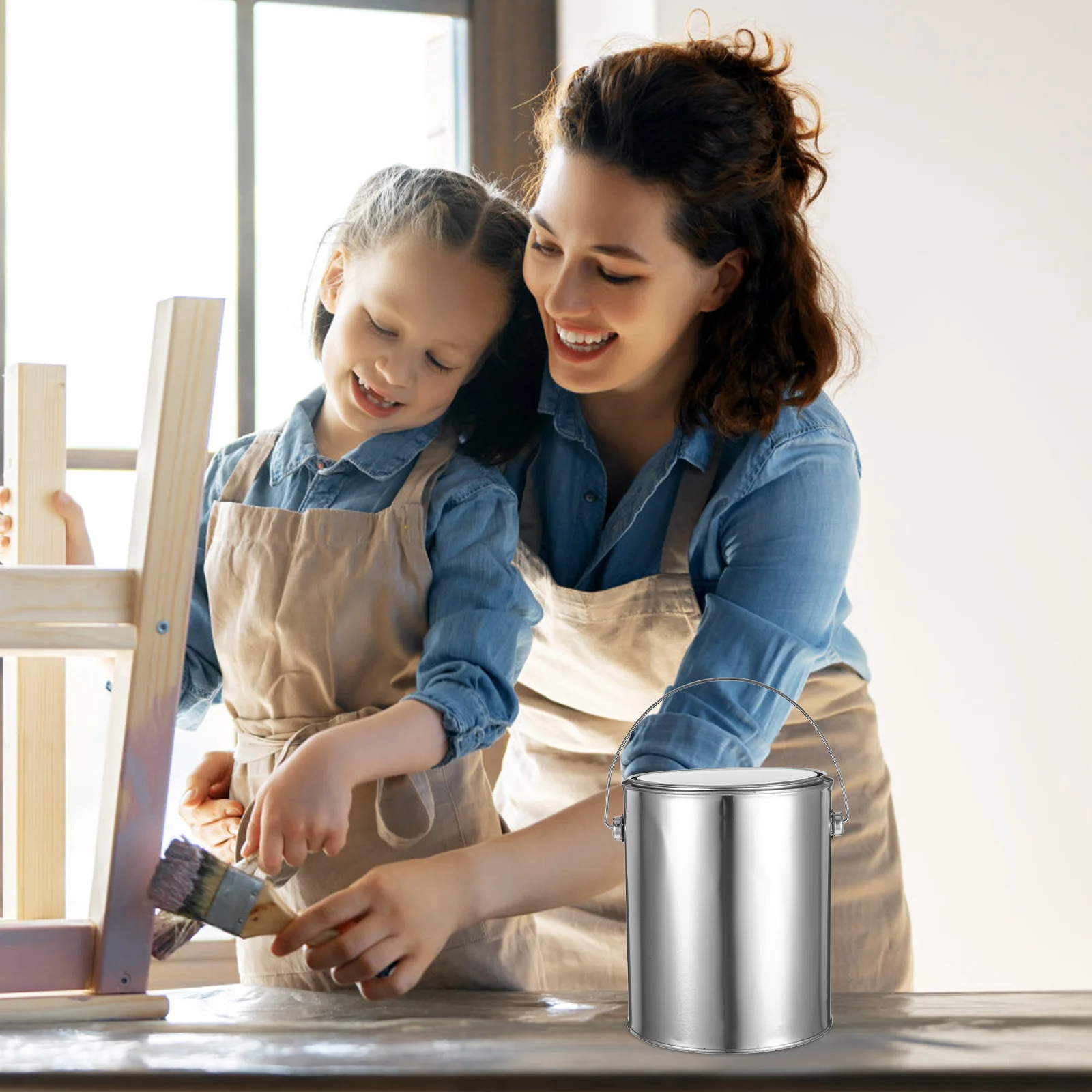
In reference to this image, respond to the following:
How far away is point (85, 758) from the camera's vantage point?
64.7 inches

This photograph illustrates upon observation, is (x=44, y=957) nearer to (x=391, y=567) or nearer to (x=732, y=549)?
(x=391, y=567)

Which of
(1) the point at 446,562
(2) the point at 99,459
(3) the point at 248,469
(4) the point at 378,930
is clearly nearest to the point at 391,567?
(1) the point at 446,562

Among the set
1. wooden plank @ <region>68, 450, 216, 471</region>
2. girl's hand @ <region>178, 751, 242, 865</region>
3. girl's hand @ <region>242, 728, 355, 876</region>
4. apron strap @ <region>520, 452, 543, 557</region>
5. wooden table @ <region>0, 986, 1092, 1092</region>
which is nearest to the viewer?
wooden table @ <region>0, 986, 1092, 1092</region>

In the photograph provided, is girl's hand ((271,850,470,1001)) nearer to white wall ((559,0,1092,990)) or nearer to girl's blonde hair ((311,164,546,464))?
girl's blonde hair ((311,164,546,464))

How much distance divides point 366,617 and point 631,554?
24cm

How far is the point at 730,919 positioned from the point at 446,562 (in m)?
0.41

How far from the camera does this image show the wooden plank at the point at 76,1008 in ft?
1.79

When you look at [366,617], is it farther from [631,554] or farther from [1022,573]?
[1022,573]

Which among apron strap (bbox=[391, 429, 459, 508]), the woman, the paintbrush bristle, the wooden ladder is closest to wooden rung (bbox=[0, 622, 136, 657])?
the wooden ladder

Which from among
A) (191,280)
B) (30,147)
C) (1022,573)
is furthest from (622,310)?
(30,147)

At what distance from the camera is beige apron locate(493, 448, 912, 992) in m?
0.99

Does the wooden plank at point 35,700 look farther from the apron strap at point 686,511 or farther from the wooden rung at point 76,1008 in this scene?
the apron strap at point 686,511

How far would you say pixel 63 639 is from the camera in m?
0.54

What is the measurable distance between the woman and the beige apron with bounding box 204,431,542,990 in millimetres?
96
